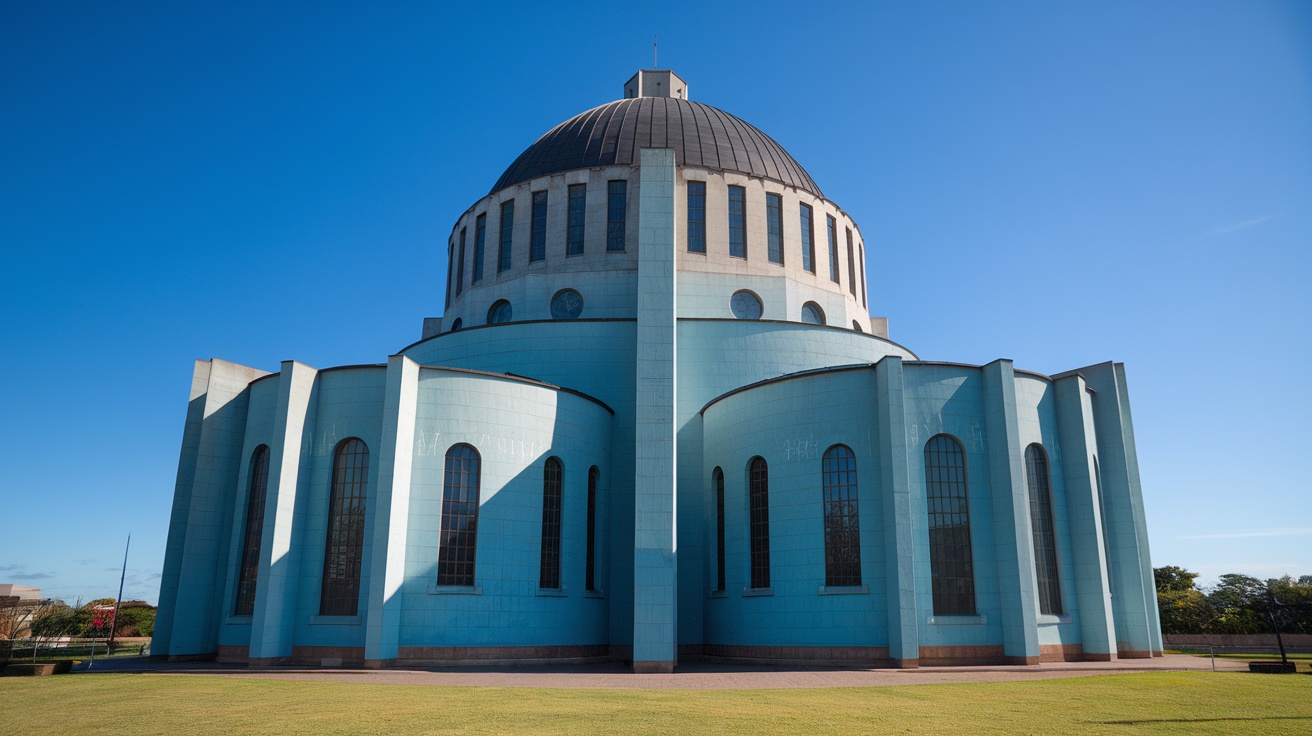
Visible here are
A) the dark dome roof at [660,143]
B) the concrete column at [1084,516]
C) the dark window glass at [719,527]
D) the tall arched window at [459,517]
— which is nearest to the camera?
the tall arched window at [459,517]

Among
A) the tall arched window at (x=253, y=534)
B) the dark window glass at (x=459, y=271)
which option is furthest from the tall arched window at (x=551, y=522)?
the dark window glass at (x=459, y=271)

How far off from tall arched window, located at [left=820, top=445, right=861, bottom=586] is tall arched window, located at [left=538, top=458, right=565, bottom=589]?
27.5ft

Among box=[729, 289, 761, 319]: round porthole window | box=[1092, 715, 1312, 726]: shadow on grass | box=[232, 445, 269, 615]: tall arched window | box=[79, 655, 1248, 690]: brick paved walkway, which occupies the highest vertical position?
box=[729, 289, 761, 319]: round porthole window

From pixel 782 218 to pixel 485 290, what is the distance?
43.4 feet

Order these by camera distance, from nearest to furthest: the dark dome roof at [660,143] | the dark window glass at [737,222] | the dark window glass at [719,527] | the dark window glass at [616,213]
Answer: the dark window glass at [719,527] < the dark window glass at [616,213] < the dark window glass at [737,222] < the dark dome roof at [660,143]

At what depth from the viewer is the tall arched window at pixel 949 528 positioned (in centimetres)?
2488

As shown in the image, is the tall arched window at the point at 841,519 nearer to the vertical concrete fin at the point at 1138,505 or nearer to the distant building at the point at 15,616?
the vertical concrete fin at the point at 1138,505

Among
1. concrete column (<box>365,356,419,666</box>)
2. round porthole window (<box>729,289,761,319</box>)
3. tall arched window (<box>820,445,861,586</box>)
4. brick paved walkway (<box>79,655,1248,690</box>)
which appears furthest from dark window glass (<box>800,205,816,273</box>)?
concrete column (<box>365,356,419,666</box>)

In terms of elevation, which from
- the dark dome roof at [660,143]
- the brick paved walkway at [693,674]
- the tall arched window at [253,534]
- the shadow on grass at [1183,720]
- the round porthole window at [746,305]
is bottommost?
the brick paved walkway at [693,674]

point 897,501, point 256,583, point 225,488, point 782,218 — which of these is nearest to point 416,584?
point 256,583

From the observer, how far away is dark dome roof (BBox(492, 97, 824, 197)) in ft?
126

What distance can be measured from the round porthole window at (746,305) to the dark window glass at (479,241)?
11.5 meters

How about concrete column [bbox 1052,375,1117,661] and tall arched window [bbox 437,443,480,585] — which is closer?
tall arched window [bbox 437,443,480,585]

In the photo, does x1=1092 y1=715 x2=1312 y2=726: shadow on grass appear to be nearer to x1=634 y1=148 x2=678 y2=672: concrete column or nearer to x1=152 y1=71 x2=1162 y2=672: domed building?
x1=152 y1=71 x2=1162 y2=672: domed building
